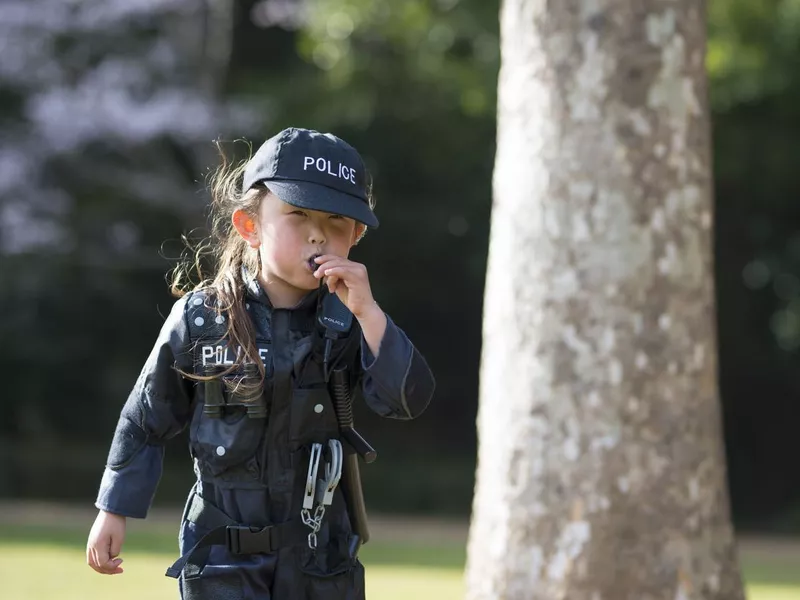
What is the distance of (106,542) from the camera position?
360 cm

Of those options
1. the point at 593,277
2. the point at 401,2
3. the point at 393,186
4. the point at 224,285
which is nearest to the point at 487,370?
the point at 593,277

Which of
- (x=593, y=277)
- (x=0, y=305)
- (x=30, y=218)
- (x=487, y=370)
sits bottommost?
(x=487, y=370)

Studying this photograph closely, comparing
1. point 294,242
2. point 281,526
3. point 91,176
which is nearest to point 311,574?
point 281,526

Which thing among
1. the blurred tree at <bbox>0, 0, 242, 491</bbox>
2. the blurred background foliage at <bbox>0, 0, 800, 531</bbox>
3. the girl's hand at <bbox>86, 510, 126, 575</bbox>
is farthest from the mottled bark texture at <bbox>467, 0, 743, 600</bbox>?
the blurred tree at <bbox>0, 0, 242, 491</bbox>

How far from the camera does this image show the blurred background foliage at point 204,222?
15.3m

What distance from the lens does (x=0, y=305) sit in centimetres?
1630

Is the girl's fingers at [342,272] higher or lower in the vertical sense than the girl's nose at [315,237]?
lower

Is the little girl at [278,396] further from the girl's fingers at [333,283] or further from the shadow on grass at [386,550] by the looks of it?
the shadow on grass at [386,550]

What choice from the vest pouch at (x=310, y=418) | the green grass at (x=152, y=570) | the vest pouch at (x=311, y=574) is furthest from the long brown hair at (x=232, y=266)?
the green grass at (x=152, y=570)

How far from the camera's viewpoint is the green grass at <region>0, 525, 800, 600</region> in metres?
8.55

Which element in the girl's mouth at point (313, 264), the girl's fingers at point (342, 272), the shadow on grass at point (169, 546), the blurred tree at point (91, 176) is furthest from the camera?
the blurred tree at point (91, 176)

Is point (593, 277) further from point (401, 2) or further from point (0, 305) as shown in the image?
point (0, 305)

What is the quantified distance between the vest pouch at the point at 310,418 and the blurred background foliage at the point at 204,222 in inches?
438

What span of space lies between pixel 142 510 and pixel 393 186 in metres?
12.4
